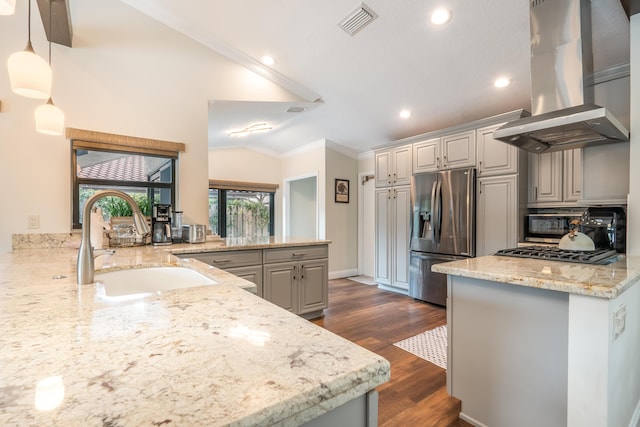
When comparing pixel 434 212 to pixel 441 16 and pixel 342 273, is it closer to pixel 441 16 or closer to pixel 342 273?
pixel 441 16

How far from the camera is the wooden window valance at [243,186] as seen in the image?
5221 millimetres

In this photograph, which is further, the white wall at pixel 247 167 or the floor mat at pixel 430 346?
the white wall at pixel 247 167

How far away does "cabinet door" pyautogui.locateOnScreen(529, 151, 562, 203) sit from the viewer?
2.95 metres

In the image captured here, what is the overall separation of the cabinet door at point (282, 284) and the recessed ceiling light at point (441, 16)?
2461 millimetres

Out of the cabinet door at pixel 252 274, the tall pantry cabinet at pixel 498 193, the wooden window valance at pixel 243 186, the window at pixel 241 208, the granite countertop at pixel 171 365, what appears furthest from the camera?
the window at pixel 241 208

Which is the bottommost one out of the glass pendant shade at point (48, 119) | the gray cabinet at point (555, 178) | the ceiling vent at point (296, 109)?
the gray cabinet at point (555, 178)

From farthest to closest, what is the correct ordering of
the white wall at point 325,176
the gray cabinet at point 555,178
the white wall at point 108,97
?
1. the white wall at point 325,176
2. the gray cabinet at point 555,178
3. the white wall at point 108,97

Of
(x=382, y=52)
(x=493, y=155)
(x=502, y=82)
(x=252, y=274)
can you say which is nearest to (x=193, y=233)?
(x=252, y=274)

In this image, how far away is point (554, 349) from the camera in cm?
130

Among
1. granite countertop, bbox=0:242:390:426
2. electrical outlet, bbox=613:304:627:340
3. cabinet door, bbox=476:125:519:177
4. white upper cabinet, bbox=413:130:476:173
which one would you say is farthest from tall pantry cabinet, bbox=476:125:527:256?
granite countertop, bbox=0:242:390:426

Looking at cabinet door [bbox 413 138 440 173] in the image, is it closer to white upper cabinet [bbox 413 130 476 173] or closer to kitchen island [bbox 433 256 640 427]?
white upper cabinet [bbox 413 130 476 173]

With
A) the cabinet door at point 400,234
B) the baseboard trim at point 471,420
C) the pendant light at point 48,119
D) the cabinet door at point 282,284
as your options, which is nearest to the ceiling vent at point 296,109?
the cabinet door at point 400,234

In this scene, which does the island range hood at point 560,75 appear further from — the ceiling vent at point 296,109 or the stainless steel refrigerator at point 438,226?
the ceiling vent at point 296,109

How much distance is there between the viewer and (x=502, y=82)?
2.93 m
